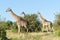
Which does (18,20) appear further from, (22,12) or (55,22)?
(55,22)

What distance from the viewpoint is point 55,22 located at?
2728cm

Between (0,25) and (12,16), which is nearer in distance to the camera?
(0,25)

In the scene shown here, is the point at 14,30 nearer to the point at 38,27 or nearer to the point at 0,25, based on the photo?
the point at 38,27

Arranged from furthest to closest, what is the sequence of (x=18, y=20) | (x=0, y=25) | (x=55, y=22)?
1. (x=55, y=22)
2. (x=18, y=20)
3. (x=0, y=25)

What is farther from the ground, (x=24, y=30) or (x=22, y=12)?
(x=22, y=12)

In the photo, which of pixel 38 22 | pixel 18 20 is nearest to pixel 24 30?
pixel 18 20

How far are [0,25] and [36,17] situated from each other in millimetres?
9743

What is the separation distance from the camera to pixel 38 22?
27.7 m

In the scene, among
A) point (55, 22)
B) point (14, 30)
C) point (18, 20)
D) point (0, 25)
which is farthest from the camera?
point (55, 22)

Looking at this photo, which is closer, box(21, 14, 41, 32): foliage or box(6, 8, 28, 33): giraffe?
box(6, 8, 28, 33): giraffe

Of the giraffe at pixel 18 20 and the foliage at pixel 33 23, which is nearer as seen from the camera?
the giraffe at pixel 18 20

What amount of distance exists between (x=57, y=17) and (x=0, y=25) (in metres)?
10.1

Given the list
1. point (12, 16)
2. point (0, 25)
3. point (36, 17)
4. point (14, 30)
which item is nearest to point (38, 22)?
point (36, 17)

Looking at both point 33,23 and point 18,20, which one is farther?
point 33,23
